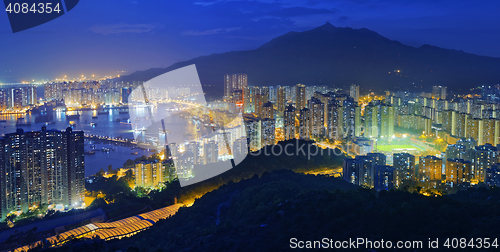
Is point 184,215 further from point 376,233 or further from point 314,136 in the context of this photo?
point 314,136

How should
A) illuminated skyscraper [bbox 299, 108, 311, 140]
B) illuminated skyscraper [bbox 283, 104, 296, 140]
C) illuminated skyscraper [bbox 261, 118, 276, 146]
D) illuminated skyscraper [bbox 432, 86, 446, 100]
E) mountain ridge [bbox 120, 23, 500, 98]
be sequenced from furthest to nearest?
mountain ridge [bbox 120, 23, 500, 98] < illuminated skyscraper [bbox 432, 86, 446, 100] < illuminated skyscraper [bbox 299, 108, 311, 140] < illuminated skyscraper [bbox 283, 104, 296, 140] < illuminated skyscraper [bbox 261, 118, 276, 146]

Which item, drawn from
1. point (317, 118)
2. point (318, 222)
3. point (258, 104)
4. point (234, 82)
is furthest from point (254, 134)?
point (234, 82)

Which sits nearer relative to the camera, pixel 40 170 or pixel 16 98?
pixel 40 170

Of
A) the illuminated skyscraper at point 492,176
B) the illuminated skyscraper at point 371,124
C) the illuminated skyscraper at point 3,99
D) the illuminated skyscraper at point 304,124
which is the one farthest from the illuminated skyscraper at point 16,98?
the illuminated skyscraper at point 492,176

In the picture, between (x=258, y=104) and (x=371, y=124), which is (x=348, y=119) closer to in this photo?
(x=371, y=124)

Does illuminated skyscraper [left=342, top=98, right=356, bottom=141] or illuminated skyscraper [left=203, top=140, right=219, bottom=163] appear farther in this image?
illuminated skyscraper [left=342, top=98, right=356, bottom=141]

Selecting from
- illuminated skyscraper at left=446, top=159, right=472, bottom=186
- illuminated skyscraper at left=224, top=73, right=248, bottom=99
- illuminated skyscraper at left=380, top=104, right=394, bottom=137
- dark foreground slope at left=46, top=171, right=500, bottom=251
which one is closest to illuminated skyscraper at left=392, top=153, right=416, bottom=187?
illuminated skyscraper at left=446, top=159, right=472, bottom=186

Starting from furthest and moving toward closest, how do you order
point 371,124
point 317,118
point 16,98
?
point 16,98
point 317,118
point 371,124

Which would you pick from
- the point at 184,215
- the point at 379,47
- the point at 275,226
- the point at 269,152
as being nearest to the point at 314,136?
the point at 269,152

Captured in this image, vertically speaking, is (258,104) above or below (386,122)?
above

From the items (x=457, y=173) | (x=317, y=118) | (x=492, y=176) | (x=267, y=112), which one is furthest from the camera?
(x=267, y=112)

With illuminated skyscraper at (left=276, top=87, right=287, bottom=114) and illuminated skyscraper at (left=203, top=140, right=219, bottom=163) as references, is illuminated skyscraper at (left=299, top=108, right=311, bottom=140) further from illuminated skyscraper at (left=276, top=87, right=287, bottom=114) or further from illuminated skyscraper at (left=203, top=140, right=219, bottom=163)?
illuminated skyscraper at (left=276, top=87, right=287, bottom=114)
